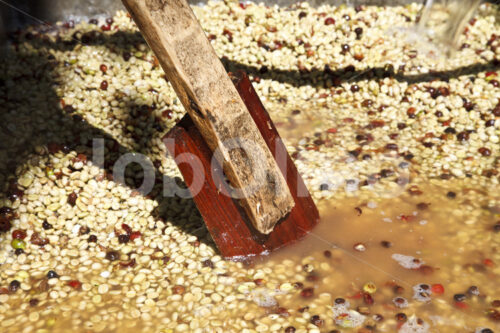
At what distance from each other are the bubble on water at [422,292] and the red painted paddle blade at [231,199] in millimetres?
624

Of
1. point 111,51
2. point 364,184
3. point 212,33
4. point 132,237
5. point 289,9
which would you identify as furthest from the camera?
point 289,9

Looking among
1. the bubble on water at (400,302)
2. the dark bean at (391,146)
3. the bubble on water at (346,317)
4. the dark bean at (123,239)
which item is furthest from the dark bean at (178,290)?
the dark bean at (391,146)

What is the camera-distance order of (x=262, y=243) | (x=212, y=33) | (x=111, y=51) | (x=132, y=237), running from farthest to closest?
(x=212, y=33), (x=111, y=51), (x=132, y=237), (x=262, y=243)

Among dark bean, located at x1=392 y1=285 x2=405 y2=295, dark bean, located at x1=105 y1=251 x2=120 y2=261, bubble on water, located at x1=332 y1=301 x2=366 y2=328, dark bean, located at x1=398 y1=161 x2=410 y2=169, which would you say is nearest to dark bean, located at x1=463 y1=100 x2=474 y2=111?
dark bean, located at x1=398 y1=161 x2=410 y2=169

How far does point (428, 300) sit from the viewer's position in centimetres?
244

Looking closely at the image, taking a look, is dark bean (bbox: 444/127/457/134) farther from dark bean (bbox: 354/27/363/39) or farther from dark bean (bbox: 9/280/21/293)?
dark bean (bbox: 9/280/21/293)

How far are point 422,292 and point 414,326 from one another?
21 centimetres

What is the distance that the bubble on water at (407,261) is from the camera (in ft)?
8.61

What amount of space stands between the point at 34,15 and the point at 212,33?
4.48 ft

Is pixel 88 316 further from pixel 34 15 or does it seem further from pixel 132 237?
pixel 34 15

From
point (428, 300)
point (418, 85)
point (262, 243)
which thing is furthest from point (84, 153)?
point (418, 85)

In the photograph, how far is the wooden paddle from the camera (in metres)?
2.05

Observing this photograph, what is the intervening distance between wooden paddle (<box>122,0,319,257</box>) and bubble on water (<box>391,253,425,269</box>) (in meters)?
0.46

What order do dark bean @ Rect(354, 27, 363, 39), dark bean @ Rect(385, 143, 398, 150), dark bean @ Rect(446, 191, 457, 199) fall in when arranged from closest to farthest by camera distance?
1. dark bean @ Rect(446, 191, 457, 199)
2. dark bean @ Rect(385, 143, 398, 150)
3. dark bean @ Rect(354, 27, 363, 39)
